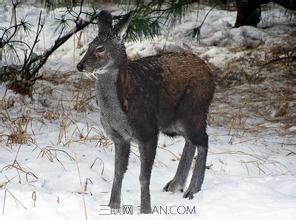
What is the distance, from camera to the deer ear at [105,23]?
10.5 feet

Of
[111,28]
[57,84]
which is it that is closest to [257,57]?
[57,84]

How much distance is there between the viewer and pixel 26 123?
507 cm

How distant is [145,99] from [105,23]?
0.48 meters

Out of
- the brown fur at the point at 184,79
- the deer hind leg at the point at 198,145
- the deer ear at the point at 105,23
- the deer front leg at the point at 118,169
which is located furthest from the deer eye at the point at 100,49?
the deer hind leg at the point at 198,145

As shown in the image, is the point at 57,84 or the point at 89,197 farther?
the point at 57,84

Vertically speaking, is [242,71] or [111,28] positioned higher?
[111,28]

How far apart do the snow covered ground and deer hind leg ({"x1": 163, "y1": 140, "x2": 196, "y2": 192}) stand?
2.8 inches

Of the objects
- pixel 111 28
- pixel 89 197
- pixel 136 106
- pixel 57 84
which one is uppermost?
pixel 111 28

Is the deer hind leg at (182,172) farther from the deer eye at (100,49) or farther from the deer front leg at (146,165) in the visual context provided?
the deer eye at (100,49)

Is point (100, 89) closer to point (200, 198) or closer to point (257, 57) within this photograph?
point (200, 198)

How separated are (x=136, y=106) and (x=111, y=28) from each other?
453mm

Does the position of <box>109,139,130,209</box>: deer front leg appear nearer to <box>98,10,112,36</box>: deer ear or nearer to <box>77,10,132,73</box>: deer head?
<box>77,10,132,73</box>: deer head

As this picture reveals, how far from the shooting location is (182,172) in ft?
12.7

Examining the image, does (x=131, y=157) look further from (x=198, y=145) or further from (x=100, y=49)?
(x=100, y=49)
